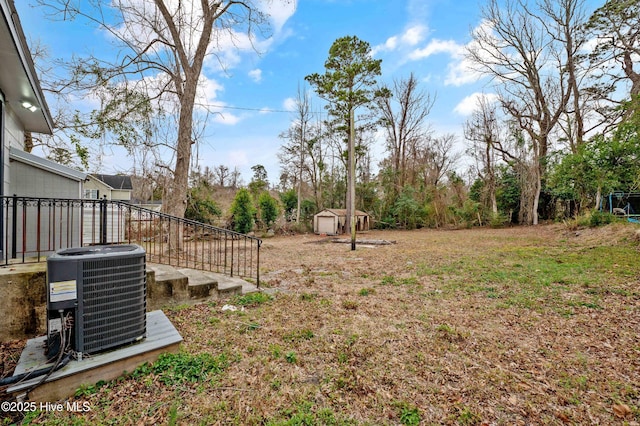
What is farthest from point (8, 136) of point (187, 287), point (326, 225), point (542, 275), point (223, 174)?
point (223, 174)

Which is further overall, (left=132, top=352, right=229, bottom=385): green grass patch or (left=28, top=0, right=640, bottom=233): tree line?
(left=28, top=0, right=640, bottom=233): tree line

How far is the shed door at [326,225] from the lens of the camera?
54.0 feet

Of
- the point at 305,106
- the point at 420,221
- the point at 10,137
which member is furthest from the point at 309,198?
the point at 10,137

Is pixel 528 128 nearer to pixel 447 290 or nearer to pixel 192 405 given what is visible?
pixel 447 290

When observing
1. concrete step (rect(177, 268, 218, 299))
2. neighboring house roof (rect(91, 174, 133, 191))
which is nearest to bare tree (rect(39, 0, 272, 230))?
concrete step (rect(177, 268, 218, 299))

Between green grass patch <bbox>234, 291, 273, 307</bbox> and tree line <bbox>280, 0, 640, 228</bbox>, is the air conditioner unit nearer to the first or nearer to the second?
green grass patch <bbox>234, 291, 273, 307</bbox>

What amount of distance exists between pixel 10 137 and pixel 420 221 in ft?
63.2

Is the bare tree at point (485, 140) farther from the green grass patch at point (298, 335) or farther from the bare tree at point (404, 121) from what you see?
the green grass patch at point (298, 335)

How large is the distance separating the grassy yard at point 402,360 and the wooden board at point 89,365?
0.09m

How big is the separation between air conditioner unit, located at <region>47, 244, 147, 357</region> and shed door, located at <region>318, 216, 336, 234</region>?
46.7 ft

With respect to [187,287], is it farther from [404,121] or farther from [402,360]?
[404,121]

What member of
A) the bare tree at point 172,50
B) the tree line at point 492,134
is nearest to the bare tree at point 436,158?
the tree line at point 492,134

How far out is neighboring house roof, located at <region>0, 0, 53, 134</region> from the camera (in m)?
2.62

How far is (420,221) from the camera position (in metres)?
19.0
